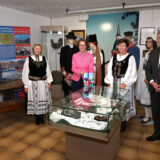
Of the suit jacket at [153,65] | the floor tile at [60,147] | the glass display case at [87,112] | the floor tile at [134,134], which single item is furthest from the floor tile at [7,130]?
the suit jacket at [153,65]

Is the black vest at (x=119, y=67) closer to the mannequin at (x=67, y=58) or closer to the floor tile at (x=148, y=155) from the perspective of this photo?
the floor tile at (x=148, y=155)

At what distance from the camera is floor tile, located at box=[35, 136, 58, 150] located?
290 cm

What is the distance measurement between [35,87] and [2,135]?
1.07 meters

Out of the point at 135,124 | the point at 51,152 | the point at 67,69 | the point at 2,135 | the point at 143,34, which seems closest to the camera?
the point at 51,152

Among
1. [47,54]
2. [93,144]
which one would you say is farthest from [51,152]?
[47,54]

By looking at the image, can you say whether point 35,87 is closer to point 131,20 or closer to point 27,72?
point 27,72

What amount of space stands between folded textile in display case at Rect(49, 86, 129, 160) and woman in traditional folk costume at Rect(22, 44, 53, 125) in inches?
52.5

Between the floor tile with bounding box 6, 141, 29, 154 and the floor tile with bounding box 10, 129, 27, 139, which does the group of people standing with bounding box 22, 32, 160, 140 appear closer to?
the floor tile with bounding box 10, 129, 27, 139

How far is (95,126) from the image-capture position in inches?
71.6

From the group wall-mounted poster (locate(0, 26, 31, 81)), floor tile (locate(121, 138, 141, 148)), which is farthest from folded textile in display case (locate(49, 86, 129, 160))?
wall-mounted poster (locate(0, 26, 31, 81))

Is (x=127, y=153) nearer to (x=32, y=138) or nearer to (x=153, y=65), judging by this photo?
(x=153, y=65)

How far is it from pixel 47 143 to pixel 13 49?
3.43 metres

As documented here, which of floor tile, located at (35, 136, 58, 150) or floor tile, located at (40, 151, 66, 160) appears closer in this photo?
floor tile, located at (40, 151, 66, 160)

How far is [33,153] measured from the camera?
8.84 ft
